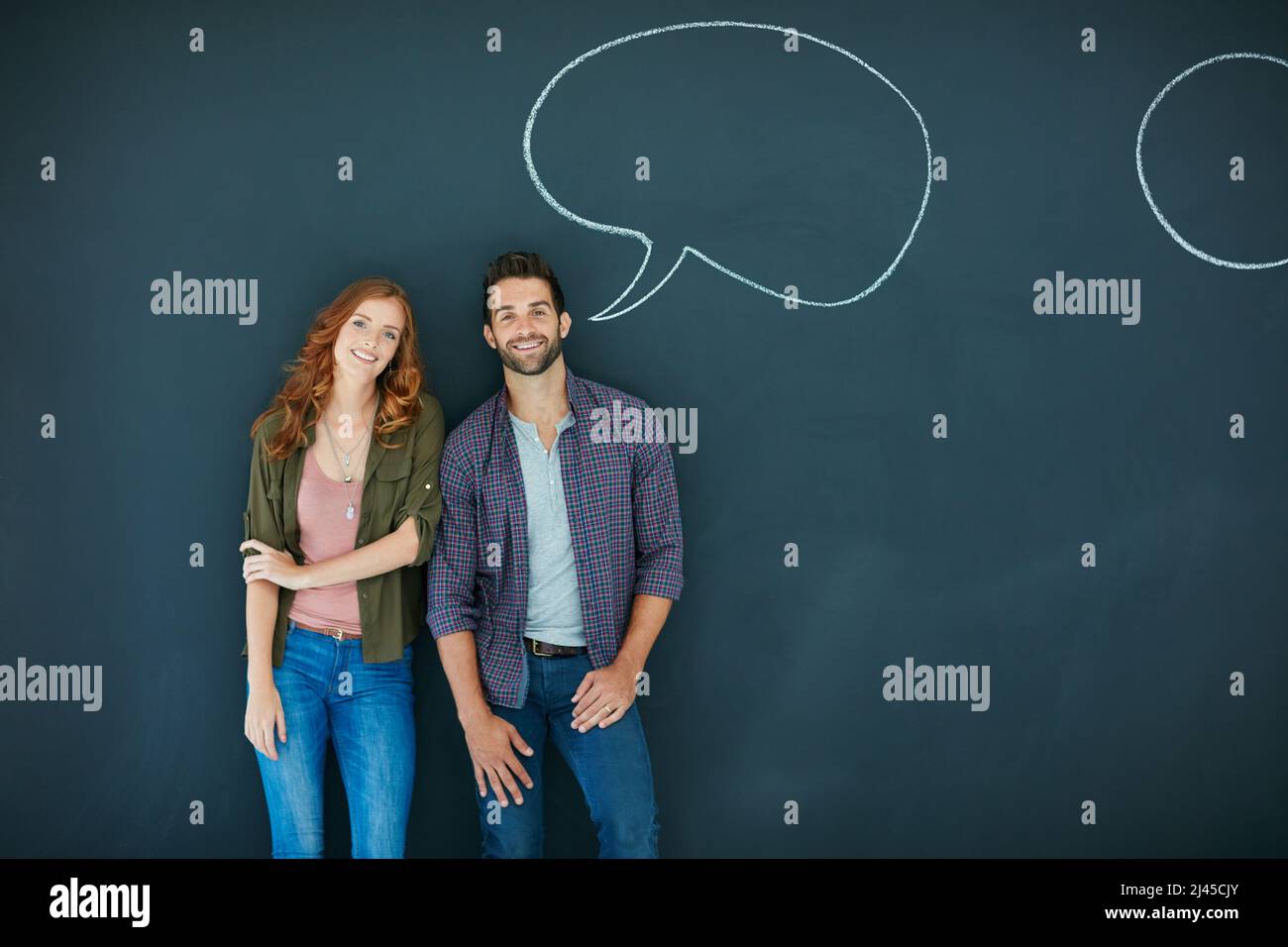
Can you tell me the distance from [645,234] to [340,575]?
1181 mm

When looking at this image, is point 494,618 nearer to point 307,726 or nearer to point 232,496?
point 307,726

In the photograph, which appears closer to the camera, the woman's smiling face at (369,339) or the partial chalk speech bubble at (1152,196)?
the woman's smiling face at (369,339)

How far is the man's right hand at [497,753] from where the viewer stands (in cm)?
233

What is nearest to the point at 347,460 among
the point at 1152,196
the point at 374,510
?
the point at 374,510

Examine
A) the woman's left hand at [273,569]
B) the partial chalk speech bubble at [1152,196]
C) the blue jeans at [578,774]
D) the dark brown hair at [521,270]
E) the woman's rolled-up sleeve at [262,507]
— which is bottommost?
the blue jeans at [578,774]

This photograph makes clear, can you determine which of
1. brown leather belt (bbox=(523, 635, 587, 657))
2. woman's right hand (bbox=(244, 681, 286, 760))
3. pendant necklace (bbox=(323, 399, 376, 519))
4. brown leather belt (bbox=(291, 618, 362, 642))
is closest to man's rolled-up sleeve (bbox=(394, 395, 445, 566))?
pendant necklace (bbox=(323, 399, 376, 519))

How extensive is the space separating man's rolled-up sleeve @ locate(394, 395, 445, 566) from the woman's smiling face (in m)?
0.17

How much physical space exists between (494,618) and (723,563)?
0.65 meters

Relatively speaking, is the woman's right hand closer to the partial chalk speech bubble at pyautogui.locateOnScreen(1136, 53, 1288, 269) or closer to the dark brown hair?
the dark brown hair

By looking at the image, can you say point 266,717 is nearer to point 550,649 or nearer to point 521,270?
point 550,649

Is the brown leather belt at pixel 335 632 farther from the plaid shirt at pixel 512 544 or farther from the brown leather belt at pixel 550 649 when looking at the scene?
the brown leather belt at pixel 550 649

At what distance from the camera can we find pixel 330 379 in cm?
241

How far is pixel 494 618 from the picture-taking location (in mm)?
2402

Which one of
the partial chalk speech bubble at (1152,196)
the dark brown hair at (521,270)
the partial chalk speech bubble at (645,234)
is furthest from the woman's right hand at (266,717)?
the partial chalk speech bubble at (1152,196)
